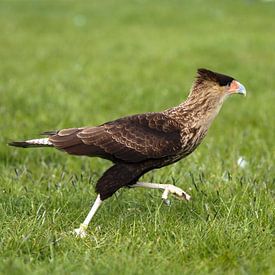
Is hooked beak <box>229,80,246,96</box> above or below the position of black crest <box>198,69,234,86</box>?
below

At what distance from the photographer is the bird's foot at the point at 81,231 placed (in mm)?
4516

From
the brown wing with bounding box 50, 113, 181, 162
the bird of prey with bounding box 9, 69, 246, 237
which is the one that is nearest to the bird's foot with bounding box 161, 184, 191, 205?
the bird of prey with bounding box 9, 69, 246, 237

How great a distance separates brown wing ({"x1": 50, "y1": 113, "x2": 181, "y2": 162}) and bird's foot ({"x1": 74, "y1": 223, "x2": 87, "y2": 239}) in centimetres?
56

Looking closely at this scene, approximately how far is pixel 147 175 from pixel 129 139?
1706mm

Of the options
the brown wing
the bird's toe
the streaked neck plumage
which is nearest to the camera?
the bird's toe

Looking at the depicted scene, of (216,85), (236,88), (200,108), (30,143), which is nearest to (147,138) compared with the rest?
(200,108)

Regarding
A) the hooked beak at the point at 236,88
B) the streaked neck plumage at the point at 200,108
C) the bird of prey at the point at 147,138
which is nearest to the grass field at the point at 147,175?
the bird of prey at the point at 147,138

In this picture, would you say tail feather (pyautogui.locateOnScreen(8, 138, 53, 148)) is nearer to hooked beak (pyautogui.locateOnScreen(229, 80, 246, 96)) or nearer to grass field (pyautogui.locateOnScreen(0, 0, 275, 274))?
grass field (pyautogui.locateOnScreen(0, 0, 275, 274))

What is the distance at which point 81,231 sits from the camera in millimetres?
4598

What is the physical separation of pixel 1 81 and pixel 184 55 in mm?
4418

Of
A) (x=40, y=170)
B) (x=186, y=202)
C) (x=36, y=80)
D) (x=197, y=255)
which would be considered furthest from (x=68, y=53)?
(x=197, y=255)

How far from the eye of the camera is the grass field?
13.7ft

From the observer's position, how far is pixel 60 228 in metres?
4.78

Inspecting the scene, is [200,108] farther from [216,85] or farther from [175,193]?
[175,193]
